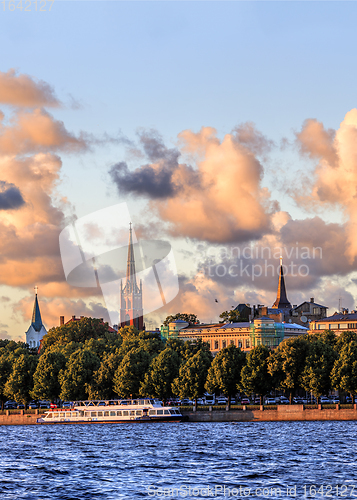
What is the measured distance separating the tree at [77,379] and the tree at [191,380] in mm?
15757

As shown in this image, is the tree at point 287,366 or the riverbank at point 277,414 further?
the tree at point 287,366

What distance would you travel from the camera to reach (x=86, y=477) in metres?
55.0

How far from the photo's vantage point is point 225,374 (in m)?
119

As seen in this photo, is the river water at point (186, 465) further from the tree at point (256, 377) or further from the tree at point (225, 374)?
the tree at point (225, 374)

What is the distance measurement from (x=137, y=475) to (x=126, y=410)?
6778 cm

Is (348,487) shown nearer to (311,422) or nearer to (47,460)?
(47,460)

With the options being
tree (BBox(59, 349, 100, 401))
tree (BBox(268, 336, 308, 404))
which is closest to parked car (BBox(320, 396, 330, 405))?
tree (BBox(268, 336, 308, 404))

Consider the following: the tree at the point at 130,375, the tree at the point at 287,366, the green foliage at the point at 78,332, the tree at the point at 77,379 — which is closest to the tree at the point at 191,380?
the tree at the point at 130,375

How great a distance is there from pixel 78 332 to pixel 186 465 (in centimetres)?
12940

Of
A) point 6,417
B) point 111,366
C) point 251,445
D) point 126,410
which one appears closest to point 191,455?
point 251,445

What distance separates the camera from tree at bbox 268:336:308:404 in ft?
382

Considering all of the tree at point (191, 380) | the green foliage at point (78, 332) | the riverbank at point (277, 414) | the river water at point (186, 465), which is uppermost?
the green foliage at point (78, 332)

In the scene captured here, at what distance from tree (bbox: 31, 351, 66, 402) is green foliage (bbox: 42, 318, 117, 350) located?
48219 mm

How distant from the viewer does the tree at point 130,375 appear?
420 feet
